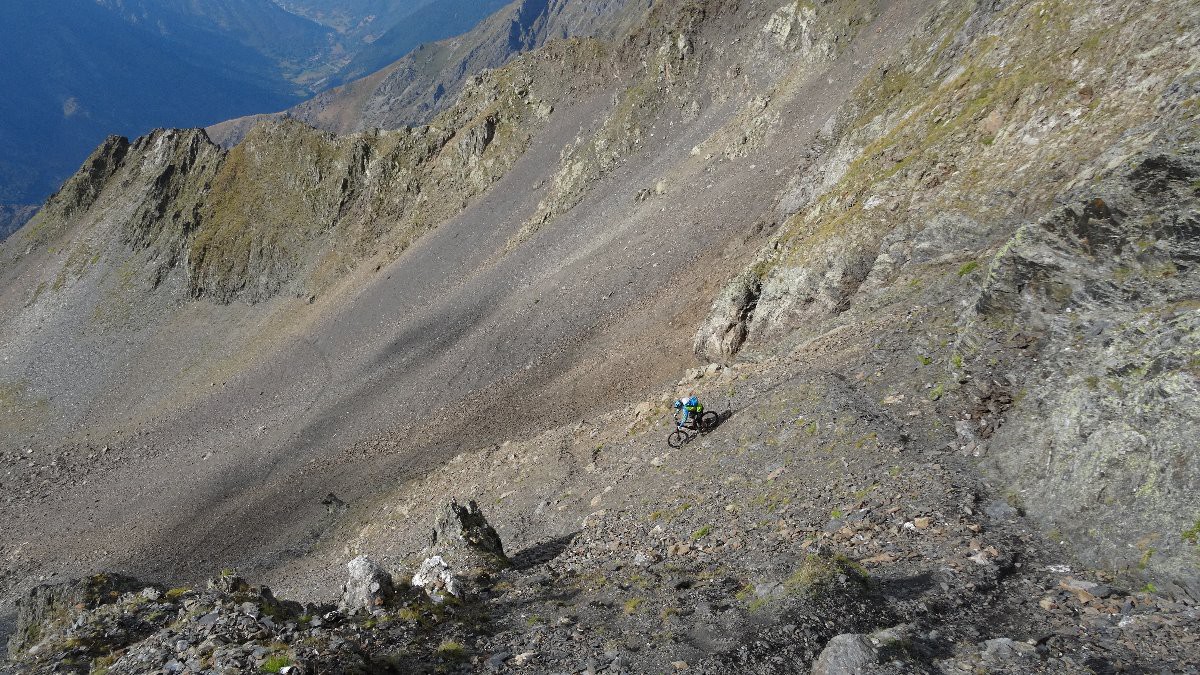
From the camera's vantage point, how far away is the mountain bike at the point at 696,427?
65.1 feet

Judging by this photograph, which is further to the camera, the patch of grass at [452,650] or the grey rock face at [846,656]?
the patch of grass at [452,650]

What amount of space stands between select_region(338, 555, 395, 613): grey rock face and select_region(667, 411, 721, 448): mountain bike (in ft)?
36.8

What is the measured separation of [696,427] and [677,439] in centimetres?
93

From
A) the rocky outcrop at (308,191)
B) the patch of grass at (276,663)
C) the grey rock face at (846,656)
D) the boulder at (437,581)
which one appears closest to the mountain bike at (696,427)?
the boulder at (437,581)

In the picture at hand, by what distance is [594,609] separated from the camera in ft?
33.6

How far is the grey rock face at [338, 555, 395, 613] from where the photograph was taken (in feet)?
34.4

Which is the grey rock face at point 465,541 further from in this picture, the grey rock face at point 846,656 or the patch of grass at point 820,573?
the grey rock face at point 846,656

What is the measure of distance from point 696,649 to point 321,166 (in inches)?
3025

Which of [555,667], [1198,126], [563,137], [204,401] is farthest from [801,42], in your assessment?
[204,401]

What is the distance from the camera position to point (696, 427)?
65.3ft

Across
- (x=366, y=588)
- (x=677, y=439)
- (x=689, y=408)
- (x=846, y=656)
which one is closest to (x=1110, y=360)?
(x=846, y=656)

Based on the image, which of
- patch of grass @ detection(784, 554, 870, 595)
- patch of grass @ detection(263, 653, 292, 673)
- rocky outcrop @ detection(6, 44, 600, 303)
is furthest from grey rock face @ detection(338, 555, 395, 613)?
rocky outcrop @ detection(6, 44, 600, 303)

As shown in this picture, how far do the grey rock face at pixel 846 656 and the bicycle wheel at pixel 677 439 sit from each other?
42.0ft

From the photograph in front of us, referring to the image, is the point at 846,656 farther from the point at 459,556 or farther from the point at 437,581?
the point at 459,556
